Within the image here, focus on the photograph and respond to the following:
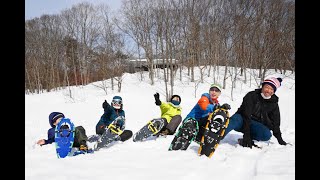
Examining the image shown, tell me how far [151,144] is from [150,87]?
44.3 ft

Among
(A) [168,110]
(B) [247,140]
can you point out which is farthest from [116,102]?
(B) [247,140]

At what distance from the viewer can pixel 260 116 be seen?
142 inches

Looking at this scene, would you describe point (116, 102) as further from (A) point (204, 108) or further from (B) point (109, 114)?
(A) point (204, 108)

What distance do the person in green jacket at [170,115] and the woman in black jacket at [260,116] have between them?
3.80 ft

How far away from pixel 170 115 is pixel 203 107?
0.97m

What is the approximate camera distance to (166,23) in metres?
14.2

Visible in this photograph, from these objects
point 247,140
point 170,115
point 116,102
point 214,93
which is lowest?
point 247,140

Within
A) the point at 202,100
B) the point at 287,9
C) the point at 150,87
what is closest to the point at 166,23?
the point at 150,87

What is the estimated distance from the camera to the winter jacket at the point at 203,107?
12.5 ft

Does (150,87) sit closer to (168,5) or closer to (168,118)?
(168,5)

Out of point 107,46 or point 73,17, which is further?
point 73,17

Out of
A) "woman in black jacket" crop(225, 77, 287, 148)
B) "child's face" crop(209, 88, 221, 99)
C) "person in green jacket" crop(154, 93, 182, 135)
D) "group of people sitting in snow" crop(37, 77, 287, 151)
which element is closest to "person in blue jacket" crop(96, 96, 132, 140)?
"group of people sitting in snow" crop(37, 77, 287, 151)

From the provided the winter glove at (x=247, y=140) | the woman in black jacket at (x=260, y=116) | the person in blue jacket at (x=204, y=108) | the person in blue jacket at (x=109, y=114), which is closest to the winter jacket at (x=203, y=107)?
the person in blue jacket at (x=204, y=108)

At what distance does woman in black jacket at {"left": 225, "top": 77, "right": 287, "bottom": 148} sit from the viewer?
3432mm
